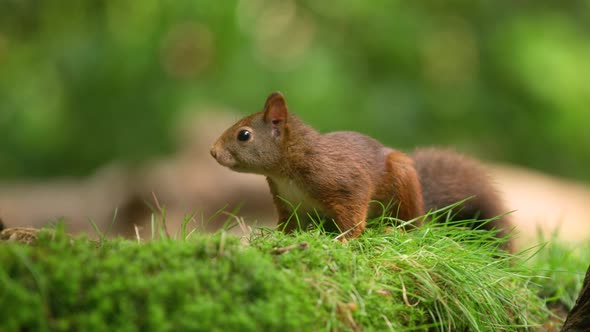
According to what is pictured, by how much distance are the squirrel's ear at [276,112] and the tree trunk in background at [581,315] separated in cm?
156

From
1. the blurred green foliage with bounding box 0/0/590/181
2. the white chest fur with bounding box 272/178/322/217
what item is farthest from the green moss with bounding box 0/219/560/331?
the blurred green foliage with bounding box 0/0/590/181

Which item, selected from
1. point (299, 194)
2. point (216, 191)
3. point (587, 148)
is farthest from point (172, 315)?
point (587, 148)

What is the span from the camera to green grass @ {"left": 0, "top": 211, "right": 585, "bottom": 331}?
6.46 ft

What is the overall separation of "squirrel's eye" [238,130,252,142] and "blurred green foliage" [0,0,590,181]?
585 cm

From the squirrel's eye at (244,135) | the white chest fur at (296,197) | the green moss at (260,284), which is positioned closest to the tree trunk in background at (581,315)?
the green moss at (260,284)

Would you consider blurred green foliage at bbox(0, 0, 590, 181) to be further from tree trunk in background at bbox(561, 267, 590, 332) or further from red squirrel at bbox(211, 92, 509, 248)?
tree trunk in background at bbox(561, 267, 590, 332)

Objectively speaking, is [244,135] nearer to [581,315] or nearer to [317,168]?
[317,168]

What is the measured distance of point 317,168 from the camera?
3.20m

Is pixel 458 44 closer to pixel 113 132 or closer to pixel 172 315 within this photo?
pixel 113 132

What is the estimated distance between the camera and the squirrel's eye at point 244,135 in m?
3.32

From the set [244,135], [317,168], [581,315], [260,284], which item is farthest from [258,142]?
[581,315]

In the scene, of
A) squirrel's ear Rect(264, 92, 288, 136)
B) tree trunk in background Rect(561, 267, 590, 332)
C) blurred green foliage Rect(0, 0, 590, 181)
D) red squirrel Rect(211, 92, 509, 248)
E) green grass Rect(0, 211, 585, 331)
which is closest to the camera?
green grass Rect(0, 211, 585, 331)

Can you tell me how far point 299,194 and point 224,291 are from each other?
3.81ft

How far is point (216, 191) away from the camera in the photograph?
836 centimetres
